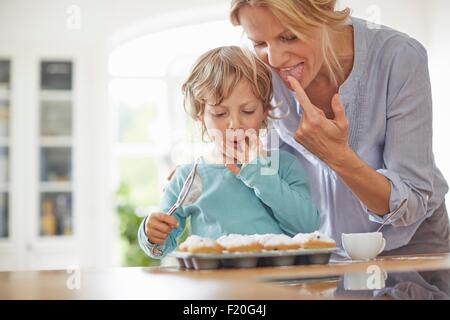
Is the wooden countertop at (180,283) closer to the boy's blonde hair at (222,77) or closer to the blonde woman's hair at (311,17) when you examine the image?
the boy's blonde hair at (222,77)

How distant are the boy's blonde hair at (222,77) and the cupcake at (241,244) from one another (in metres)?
0.36

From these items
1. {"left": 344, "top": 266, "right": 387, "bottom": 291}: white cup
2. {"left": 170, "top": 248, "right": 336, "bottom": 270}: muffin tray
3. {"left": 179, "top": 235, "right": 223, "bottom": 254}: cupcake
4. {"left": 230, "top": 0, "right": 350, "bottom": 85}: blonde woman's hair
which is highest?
{"left": 230, "top": 0, "right": 350, "bottom": 85}: blonde woman's hair

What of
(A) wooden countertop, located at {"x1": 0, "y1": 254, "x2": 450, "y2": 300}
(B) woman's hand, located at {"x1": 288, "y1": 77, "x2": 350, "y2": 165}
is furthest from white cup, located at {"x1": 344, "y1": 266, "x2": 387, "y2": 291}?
(B) woman's hand, located at {"x1": 288, "y1": 77, "x2": 350, "y2": 165}

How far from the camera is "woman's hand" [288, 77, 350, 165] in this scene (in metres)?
1.11

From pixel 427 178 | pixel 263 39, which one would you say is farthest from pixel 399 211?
pixel 263 39

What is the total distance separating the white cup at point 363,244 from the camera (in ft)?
3.59

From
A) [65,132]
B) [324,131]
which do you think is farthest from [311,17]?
[65,132]

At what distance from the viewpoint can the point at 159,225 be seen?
1.12 meters

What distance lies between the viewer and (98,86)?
389 centimetres

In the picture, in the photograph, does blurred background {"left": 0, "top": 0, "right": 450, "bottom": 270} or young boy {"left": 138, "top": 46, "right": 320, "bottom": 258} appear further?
blurred background {"left": 0, "top": 0, "right": 450, "bottom": 270}

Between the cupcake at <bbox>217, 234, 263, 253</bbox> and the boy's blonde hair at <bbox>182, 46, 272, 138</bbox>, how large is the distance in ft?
1.18

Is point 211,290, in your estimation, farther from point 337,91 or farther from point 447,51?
point 447,51

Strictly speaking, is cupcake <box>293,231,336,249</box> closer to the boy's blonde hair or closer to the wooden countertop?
the wooden countertop
